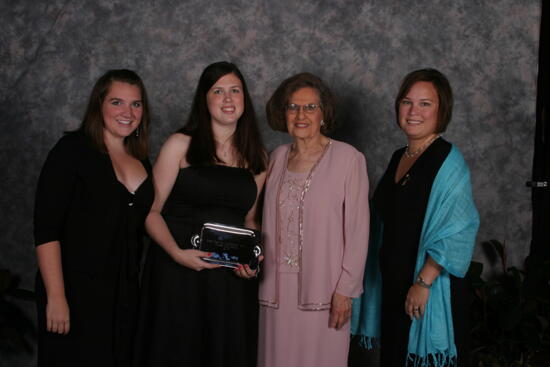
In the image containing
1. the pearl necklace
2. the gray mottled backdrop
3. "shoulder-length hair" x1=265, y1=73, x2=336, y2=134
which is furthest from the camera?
the gray mottled backdrop

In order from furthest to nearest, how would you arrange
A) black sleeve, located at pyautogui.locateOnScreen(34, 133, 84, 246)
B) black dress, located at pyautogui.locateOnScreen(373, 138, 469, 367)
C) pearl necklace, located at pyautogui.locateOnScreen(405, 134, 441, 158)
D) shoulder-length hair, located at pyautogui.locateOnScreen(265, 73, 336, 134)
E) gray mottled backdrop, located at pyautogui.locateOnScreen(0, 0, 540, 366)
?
gray mottled backdrop, located at pyautogui.locateOnScreen(0, 0, 540, 366) → shoulder-length hair, located at pyautogui.locateOnScreen(265, 73, 336, 134) → pearl necklace, located at pyautogui.locateOnScreen(405, 134, 441, 158) → black dress, located at pyautogui.locateOnScreen(373, 138, 469, 367) → black sleeve, located at pyautogui.locateOnScreen(34, 133, 84, 246)

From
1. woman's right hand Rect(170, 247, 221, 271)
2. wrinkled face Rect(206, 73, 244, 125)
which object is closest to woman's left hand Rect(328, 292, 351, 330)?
woman's right hand Rect(170, 247, 221, 271)

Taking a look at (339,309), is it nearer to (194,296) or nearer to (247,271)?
(247,271)

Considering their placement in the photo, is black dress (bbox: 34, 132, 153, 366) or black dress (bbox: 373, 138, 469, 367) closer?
black dress (bbox: 34, 132, 153, 366)

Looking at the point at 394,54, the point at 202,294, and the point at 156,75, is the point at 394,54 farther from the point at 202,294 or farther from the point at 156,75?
the point at 202,294

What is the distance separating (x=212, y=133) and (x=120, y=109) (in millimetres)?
439

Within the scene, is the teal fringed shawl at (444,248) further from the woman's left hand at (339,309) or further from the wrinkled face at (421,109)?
the woman's left hand at (339,309)

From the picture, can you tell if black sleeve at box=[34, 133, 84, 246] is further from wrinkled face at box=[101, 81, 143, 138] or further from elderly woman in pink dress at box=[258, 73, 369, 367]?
elderly woman in pink dress at box=[258, 73, 369, 367]

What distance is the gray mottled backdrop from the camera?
3561 mm

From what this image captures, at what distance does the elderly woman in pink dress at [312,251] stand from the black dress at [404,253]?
126 millimetres

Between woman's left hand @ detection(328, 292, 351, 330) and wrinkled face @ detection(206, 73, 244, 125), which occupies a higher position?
wrinkled face @ detection(206, 73, 244, 125)

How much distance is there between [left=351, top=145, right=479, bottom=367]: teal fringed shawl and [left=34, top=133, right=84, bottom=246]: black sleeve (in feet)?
4.90

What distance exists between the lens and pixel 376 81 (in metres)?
3.64

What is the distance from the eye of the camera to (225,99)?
2553mm
